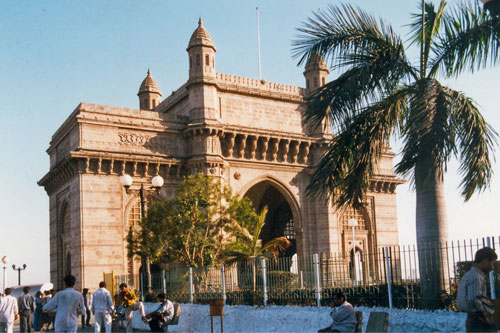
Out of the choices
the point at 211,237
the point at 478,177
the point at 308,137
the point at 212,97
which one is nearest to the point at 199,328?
the point at 211,237

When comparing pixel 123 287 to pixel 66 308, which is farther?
pixel 123 287

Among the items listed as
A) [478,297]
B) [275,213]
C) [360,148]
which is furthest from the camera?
[275,213]

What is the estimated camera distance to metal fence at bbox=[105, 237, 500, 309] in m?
11.2

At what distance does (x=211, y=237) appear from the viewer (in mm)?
23297

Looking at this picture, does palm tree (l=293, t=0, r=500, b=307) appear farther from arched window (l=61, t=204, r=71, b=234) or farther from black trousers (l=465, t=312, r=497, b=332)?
arched window (l=61, t=204, r=71, b=234)

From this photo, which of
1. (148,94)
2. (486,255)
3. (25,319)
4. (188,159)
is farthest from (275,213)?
(486,255)

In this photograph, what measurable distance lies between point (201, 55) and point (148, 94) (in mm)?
8614

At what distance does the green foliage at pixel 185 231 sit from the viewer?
74.0 feet

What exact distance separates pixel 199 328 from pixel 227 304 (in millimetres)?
1061

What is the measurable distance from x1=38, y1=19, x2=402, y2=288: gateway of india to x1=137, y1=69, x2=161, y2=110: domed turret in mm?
1227

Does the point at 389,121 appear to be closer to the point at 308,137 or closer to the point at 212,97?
the point at 212,97

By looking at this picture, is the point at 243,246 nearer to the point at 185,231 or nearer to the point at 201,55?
the point at 185,231

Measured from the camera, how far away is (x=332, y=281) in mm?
14117

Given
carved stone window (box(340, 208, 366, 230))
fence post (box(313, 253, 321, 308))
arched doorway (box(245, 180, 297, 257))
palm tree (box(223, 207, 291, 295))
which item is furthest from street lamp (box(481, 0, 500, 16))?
arched doorway (box(245, 180, 297, 257))
